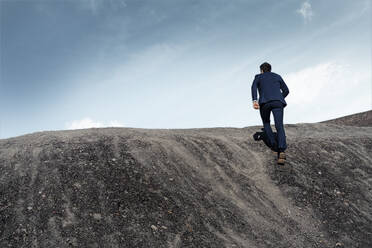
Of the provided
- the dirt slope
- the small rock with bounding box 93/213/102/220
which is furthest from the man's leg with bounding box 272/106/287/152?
the dirt slope

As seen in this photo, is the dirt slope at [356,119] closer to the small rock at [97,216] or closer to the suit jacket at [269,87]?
the suit jacket at [269,87]

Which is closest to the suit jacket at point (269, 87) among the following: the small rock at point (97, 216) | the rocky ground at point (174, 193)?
the rocky ground at point (174, 193)

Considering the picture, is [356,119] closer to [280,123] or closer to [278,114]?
[280,123]

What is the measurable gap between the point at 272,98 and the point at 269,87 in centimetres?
36

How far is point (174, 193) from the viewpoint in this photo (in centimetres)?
Result: 668

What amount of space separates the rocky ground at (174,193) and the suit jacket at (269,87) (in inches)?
76.6

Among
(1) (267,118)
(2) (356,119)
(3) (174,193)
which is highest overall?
(2) (356,119)

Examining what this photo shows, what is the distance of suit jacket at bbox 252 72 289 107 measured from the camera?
A: 8.54 metres

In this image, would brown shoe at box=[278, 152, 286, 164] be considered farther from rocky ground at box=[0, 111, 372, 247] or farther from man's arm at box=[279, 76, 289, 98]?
man's arm at box=[279, 76, 289, 98]

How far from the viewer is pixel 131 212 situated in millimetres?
5824

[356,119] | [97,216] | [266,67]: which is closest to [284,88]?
[266,67]

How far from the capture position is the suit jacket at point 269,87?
28.0 feet

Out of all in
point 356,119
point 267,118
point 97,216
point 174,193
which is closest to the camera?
point 97,216

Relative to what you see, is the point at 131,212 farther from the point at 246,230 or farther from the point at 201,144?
the point at 201,144
